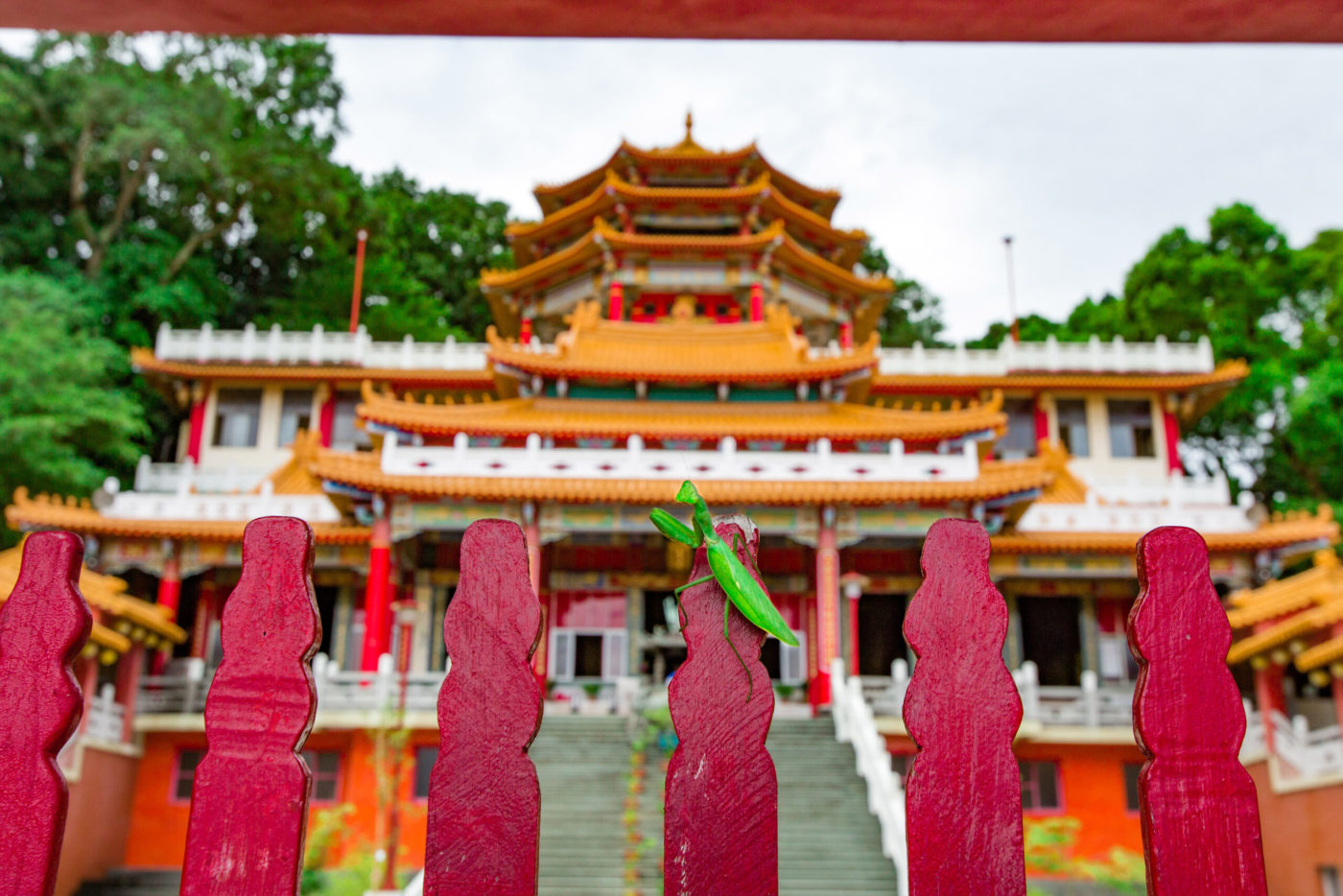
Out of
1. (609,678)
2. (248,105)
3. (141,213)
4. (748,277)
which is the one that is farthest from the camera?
(248,105)

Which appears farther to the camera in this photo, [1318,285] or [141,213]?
[141,213]

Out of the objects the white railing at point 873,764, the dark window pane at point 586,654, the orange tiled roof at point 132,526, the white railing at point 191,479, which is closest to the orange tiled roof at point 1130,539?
the white railing at point 873,764

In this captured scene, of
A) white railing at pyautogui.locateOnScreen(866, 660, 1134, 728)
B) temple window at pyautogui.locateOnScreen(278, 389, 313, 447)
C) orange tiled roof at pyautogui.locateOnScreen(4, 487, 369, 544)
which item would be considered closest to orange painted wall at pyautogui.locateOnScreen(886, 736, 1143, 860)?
white railing at pyautogui.locateOnScreen(866, 660, 1134, 728)

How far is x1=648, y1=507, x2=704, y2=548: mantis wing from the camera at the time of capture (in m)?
1.65

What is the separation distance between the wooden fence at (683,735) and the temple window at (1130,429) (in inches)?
967

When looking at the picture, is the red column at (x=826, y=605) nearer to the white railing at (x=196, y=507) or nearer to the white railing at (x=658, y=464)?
the white railing at (x=658, y=464)

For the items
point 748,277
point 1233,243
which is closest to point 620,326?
point 748,277

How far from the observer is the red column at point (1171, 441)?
24.1 metres

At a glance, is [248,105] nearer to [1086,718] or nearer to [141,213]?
[141,213]

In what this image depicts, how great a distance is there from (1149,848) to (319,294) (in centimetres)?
3182

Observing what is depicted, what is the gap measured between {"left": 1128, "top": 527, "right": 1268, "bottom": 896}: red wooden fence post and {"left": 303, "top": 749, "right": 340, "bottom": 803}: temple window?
14945 millimetres

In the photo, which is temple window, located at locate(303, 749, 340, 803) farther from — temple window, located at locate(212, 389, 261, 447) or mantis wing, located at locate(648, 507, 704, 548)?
mantis wing, located at locate(648, 507, 704, 548)

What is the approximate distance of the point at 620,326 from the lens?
2136 cm

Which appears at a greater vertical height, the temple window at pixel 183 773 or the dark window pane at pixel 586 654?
the dark window pane at pixel 586 654
